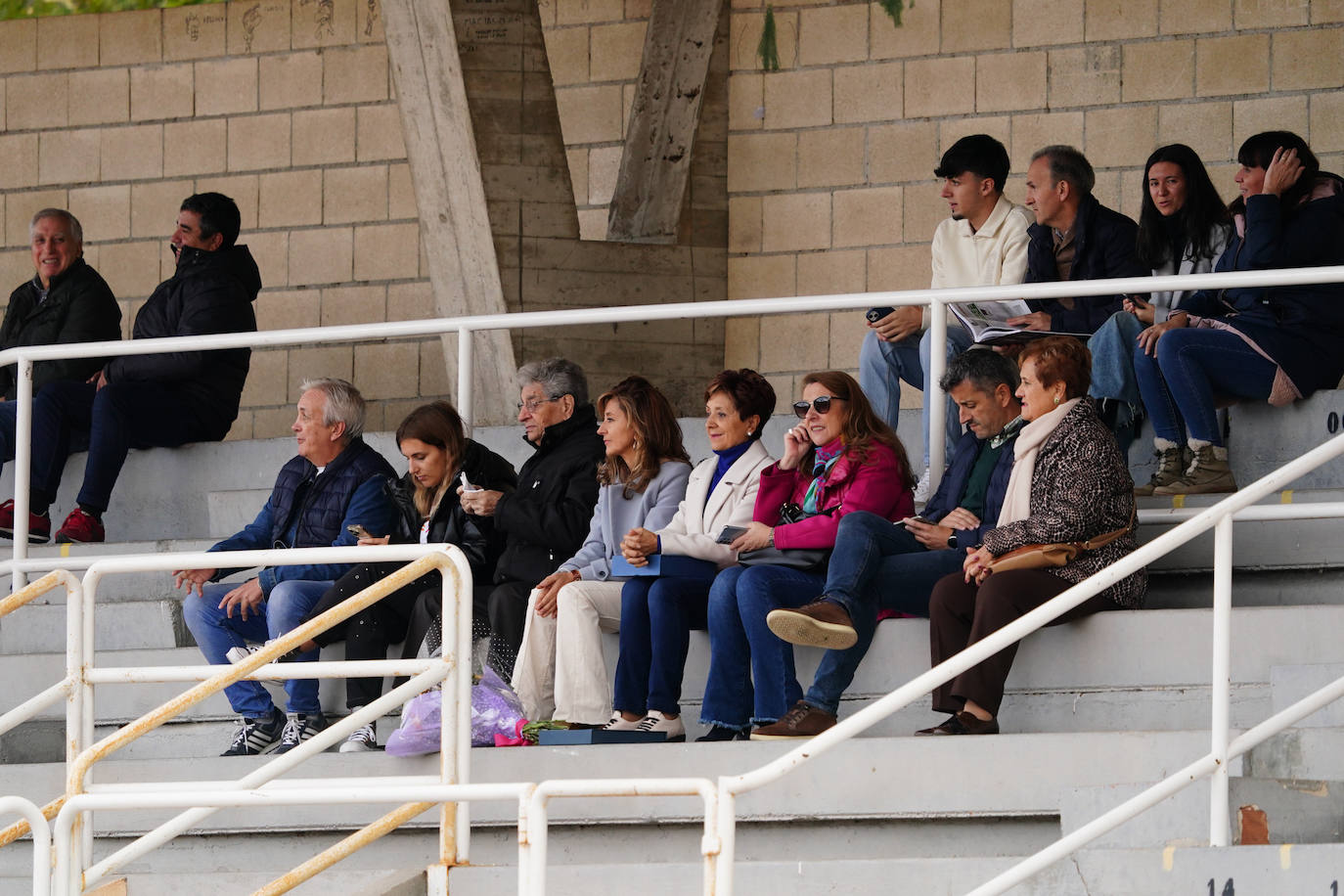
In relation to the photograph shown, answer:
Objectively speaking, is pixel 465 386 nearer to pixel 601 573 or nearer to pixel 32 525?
pixel 601 573

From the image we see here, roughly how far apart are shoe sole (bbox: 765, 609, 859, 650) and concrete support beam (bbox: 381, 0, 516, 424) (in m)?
3.00

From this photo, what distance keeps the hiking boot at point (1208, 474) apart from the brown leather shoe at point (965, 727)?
1.24 metres

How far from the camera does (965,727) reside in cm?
491

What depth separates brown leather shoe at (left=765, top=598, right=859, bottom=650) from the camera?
493 cm

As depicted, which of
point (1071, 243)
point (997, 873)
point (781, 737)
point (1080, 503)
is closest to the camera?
point (997, 873)

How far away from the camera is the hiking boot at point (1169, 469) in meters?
5.91

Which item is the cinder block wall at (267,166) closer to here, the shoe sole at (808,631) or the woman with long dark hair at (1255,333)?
the woman with long dark hair at (1255,333)

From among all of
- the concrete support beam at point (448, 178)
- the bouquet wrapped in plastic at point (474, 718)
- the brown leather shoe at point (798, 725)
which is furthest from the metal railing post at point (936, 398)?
the concrete support beam at point (448, 178)

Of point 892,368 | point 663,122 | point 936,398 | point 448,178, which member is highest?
point 663,122

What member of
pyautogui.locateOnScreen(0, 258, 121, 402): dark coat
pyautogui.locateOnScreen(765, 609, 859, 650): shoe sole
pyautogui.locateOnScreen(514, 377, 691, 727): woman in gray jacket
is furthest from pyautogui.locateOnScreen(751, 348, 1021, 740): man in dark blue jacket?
pyautogui.locateOnScreen(0, 258, 121, 402): dark coat

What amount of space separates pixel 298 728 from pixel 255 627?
0.47 meters

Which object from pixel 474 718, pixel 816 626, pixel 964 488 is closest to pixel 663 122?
pixel 964 488

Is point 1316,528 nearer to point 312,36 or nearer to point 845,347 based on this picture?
point 845,347

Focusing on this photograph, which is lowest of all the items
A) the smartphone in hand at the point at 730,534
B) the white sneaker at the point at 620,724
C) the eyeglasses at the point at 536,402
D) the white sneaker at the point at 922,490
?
the white sneaker at the point at 620,724
